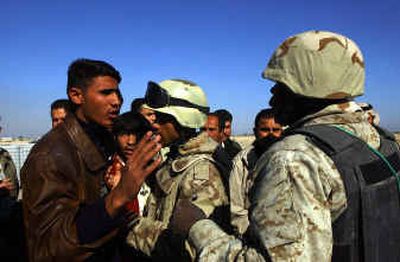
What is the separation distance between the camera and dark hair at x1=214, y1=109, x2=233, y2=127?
8.53 m

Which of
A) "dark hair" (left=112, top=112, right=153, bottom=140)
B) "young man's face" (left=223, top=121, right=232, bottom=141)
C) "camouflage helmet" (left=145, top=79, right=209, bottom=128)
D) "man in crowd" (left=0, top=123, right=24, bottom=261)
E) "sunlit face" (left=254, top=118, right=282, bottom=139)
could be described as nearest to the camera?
"camouflage helmet" (left=145, top=79, right=209, bottom=128)

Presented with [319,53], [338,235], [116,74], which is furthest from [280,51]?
[116,74]

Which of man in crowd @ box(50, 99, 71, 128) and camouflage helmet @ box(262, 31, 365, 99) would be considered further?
man in crowd @ box(50, 99, 71, 128)

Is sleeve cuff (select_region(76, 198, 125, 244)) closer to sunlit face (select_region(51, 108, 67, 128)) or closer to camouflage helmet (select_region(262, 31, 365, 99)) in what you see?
camouflage helmet (select_region(262, 31, 365, 99))

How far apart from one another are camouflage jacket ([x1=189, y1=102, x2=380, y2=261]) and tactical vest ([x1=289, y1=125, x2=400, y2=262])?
49mm

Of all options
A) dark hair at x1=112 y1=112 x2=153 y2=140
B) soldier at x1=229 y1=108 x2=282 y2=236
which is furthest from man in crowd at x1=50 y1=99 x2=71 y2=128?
soldier at x1=229 y1=108 x2=282 y2=236

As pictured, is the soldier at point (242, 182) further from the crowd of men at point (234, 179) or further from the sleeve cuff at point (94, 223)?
the sleeve cuff at point (94, 223)

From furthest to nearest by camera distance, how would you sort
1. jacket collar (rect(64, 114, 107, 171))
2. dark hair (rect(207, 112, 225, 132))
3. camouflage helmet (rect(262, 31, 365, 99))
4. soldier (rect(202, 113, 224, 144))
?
dark hair (rect(207, 112, 225, 132)), soldier (rect(202, 113, 224, 144)), jacket collar (rect(64, 114, 107, 171)), camouflage helmet (rect(262, 31, 365, 99))

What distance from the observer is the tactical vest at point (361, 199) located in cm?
166

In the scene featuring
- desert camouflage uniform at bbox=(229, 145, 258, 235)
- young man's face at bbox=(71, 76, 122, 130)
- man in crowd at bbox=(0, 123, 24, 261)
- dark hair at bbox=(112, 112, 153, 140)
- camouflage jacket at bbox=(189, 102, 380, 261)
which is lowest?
man in crowd at bbox=(0, 123, 24, 261)

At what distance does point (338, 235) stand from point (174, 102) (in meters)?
1.91

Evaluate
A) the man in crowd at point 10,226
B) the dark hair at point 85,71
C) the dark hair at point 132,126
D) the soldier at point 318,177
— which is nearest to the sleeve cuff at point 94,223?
the soldier at point 318,177

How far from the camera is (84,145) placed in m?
2.59

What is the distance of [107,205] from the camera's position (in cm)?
208
